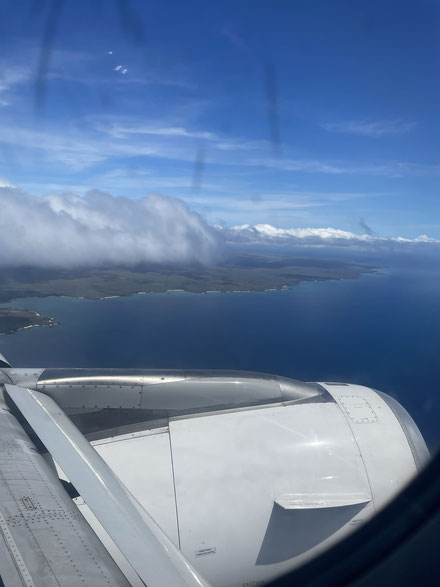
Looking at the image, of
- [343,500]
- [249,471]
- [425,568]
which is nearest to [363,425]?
[343,500]

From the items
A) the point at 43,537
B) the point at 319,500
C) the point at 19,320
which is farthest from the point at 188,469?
the point at 19,320

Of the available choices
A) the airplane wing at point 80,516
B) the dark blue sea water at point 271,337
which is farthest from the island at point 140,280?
the airplane wing at point 80,516

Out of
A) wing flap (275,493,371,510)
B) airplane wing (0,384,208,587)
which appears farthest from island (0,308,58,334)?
wing flap (275,493,371,510)

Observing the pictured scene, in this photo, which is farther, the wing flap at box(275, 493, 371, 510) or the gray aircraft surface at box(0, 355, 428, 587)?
the wing flap at box(275, 493, 371, 510)

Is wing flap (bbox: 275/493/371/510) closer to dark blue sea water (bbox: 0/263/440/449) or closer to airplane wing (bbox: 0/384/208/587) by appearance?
airplane wing (bbox: 0/384/208/587)

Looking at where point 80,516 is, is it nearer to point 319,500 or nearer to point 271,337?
point 319,500

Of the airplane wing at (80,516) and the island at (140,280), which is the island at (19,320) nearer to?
the island at (140,280)
